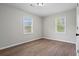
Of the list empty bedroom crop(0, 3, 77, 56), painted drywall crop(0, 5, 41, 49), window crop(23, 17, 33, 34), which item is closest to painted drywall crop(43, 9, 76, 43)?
empty bedroom crop(0, 3, 77, 56)

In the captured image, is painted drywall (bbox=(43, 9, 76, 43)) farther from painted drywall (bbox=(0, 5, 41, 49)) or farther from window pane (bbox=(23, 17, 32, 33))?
window pane (bbox=(23, 17, 32, 33))

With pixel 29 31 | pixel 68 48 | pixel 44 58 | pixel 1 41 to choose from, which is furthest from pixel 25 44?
pixel 44 58

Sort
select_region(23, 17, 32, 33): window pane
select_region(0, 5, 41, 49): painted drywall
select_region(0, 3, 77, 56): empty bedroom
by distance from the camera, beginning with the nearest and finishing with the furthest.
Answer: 1. select_region(23, 17, 32, 33): window pane
2. select_region(0, 3, 77, 56): empty bedroom
3. select_region(0, 5, 41, 49): painted drywall

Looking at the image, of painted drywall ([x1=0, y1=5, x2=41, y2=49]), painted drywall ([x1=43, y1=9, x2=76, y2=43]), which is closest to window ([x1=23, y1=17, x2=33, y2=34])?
painted drywall ([x1=0, y1=5, x2=41, y2=49])

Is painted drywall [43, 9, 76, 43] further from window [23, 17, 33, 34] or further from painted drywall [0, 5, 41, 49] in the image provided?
window [23, 17, 33, 34]

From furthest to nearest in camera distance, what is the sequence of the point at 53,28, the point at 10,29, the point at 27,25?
the point at 10,29
the point at 53,28
the point at 27,25

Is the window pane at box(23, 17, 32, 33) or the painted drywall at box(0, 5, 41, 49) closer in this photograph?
the window pane at box(23, 17, 32, 33)

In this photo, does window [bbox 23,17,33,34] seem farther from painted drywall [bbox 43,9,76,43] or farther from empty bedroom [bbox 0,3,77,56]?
Answer: painted drywall [bbox 43,9,76,43]

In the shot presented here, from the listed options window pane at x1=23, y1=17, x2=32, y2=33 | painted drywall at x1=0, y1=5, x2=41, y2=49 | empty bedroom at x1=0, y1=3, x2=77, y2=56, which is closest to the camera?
window pane at x1=23, y1=17, x2=32, y2=33

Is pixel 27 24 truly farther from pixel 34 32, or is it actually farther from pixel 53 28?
pixel 53 28

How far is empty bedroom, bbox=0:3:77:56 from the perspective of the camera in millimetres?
1942

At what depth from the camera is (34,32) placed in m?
1.99

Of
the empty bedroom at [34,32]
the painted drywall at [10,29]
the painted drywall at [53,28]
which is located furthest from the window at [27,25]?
the painted drywall at [53,28]

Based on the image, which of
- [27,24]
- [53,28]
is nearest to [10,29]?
[27,24]
